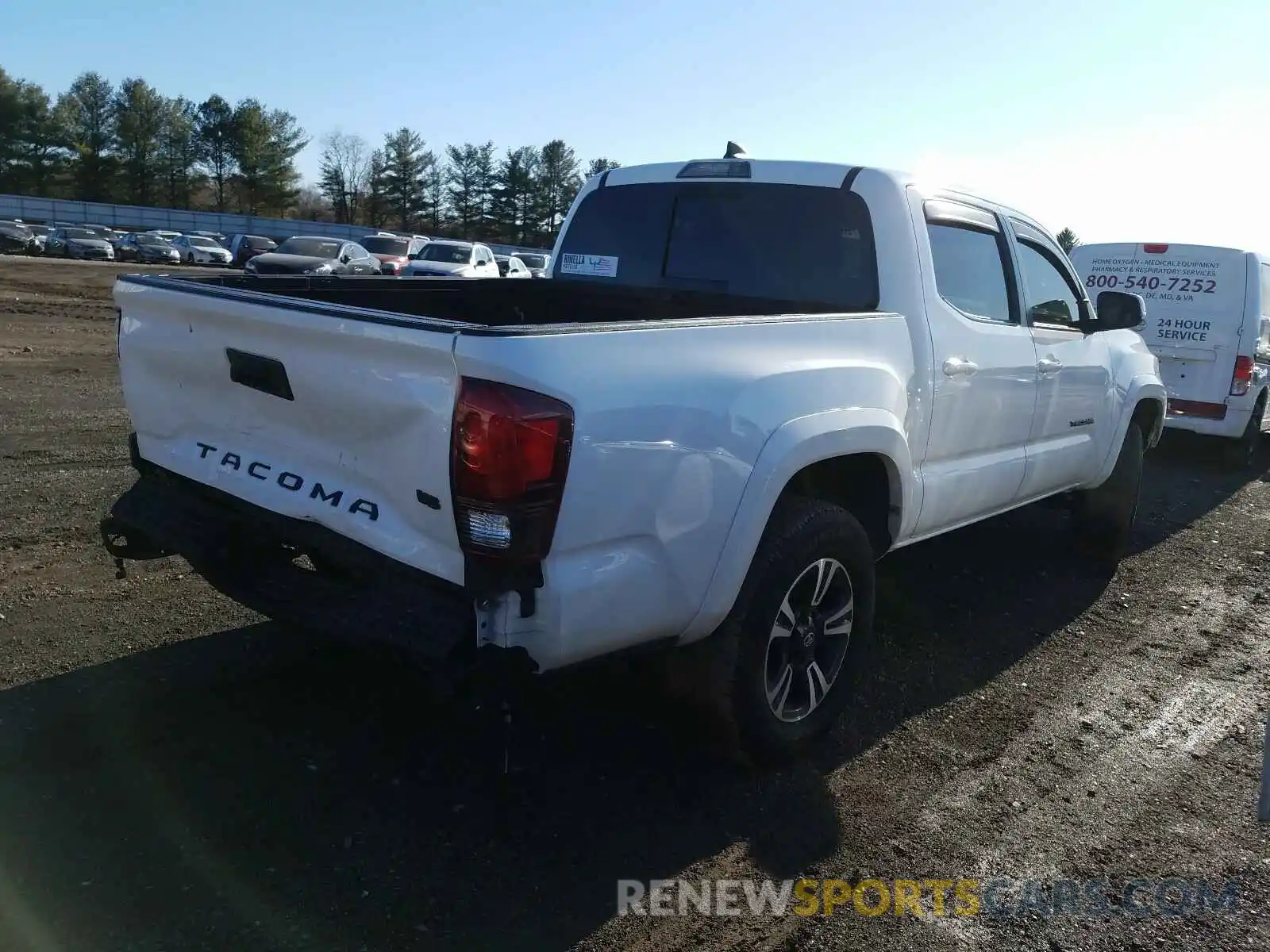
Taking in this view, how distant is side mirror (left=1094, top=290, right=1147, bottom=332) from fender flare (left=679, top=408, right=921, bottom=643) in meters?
2.50

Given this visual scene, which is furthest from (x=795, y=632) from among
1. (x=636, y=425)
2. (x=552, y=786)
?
(x=636, y=425)

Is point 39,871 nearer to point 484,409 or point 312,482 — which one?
point 312,482

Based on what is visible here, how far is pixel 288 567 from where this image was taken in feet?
11.1

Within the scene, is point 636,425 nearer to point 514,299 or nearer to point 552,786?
point 552,786

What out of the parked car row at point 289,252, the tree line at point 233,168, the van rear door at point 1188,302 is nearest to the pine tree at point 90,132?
the tree line at point 233,168

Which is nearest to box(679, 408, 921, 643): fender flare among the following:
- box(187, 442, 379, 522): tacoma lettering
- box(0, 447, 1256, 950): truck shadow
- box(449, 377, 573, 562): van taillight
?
box(0, 447, 1256, 950): truck shadow

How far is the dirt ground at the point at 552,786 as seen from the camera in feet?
9.50

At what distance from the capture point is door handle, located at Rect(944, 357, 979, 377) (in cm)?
436

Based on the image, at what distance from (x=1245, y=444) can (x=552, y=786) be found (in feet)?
31.3

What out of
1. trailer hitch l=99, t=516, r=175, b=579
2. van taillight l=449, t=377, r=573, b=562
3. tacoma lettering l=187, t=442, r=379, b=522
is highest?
van taillight l=449, t=377, r=573, b=562

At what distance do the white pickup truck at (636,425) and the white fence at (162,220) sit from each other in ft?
194

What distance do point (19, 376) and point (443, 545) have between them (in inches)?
396

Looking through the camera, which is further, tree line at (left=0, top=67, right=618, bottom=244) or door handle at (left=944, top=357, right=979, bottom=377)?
tree line at (left=0, top=67, right=618, bottom=244)

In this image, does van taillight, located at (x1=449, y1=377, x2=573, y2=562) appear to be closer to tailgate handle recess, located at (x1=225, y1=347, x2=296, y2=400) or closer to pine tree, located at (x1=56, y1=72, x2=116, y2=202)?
tailgate handle recess, located at (x1=225, y1=347, x2=296, y2=400)
